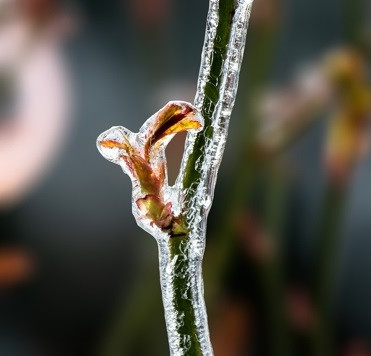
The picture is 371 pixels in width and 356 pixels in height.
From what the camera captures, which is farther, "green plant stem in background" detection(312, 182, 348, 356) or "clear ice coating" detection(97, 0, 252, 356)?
"green plant stem in background" detection(312, 182, 348, 356)

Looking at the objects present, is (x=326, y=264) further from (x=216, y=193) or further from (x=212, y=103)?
(x=212, y=103)

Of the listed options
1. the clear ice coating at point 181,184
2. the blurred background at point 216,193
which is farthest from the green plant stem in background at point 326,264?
the clear ice coating at point 181,184

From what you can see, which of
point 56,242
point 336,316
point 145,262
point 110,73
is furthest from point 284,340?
point 110,73

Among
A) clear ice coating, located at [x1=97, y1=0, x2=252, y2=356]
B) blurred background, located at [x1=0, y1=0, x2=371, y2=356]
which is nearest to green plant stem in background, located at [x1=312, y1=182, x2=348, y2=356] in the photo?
blurred background, located at [x1=0, y1=0, x2=371, y2=356]

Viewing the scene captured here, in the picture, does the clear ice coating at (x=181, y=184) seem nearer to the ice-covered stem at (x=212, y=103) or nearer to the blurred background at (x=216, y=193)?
the ice-covered stem at (x=212, y=103)

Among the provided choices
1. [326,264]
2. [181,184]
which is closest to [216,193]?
[326,264]

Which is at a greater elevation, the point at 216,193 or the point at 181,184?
the point at 216,193

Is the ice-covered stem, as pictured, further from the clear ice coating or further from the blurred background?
the blurred background
